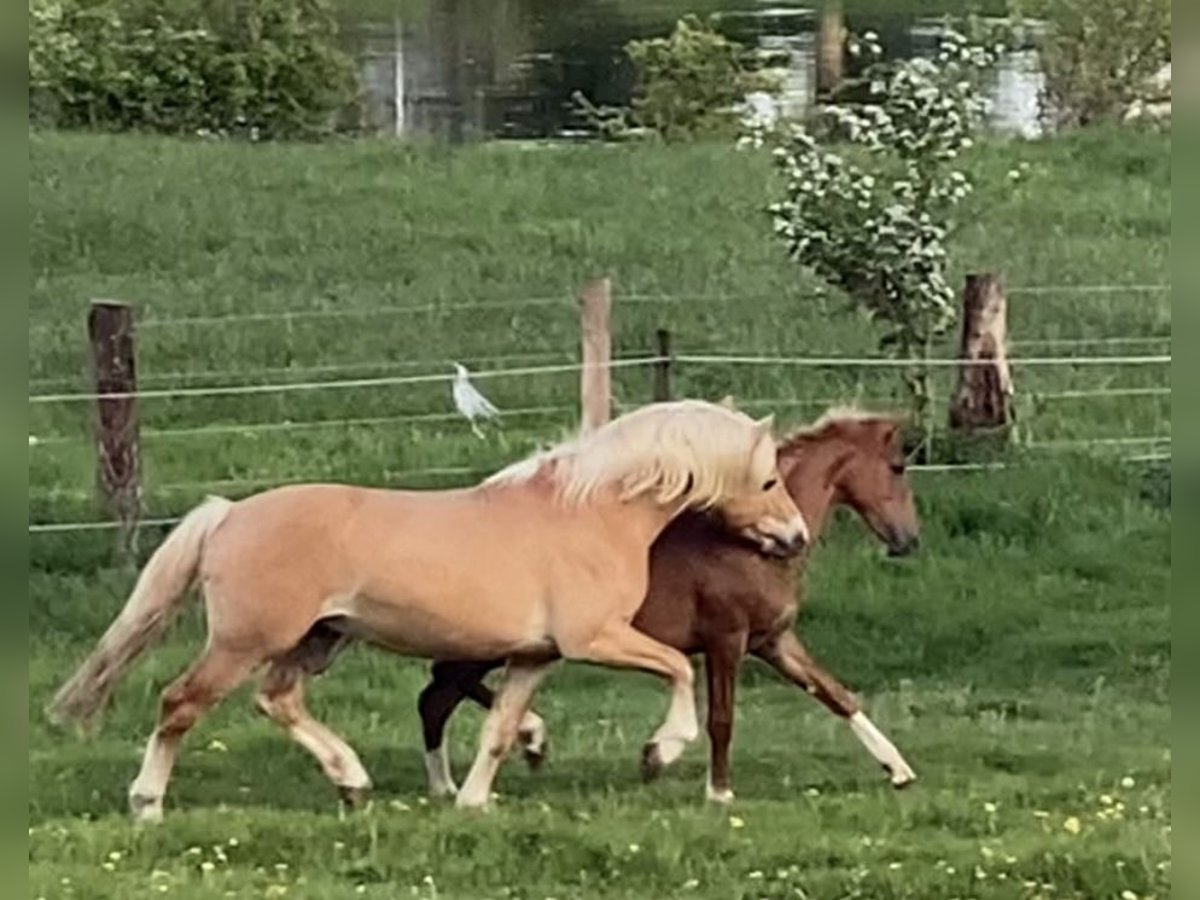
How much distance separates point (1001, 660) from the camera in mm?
8461

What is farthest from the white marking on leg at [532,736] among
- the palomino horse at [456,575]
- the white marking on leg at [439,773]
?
the palomino horse at [456,575]

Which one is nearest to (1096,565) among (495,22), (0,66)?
(0,66)

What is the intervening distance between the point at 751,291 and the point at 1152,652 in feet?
24.8

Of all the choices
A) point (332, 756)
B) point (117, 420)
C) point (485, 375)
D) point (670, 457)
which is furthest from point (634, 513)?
point (485, 375)

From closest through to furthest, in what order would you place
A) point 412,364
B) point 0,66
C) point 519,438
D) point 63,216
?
point 0,66
point 519,438
point 412,364
point 63,216

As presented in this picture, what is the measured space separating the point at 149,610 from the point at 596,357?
13.0 ft

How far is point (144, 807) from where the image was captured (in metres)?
5.82

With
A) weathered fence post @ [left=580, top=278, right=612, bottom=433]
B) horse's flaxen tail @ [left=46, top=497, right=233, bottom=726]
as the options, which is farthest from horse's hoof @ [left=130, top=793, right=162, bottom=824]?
weathered fence post @ [left=580, top=278, right=612, bottom=433]

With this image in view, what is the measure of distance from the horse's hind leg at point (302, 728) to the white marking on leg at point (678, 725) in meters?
0.75

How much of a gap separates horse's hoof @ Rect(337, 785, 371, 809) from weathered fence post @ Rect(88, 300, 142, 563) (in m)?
3.43

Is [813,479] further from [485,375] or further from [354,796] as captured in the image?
[485,375]

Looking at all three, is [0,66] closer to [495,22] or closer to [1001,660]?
[1001,660]

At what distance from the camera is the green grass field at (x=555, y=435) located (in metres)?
5.38

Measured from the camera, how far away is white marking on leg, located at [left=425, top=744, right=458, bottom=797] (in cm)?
631
